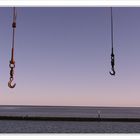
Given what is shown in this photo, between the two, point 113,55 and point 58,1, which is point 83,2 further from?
point 113,55

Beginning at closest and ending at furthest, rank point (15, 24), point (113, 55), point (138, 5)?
point (138, 5) → point (15, 24) → point (113, 55)

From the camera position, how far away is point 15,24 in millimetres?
3229
